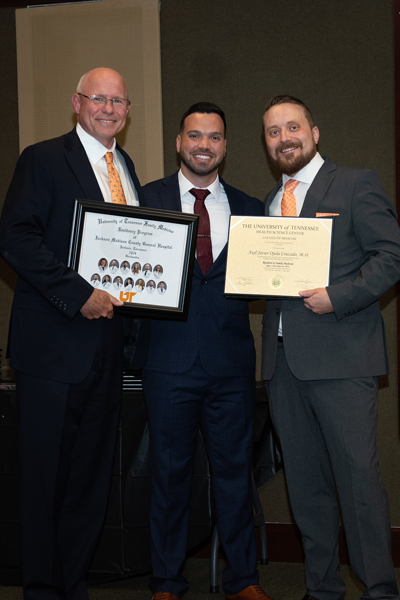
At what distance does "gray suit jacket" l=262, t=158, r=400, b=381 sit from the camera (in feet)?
7.28

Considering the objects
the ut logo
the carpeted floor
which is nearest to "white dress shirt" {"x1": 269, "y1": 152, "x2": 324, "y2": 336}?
the ut logo

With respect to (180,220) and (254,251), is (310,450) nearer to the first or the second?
(254,251)

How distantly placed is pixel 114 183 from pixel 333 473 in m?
1.49

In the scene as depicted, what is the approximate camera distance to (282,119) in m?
2.53

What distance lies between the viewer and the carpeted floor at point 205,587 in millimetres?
2768

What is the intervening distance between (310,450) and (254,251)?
0.88 meters

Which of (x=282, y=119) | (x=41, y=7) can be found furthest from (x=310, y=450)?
(x=41, y=7)

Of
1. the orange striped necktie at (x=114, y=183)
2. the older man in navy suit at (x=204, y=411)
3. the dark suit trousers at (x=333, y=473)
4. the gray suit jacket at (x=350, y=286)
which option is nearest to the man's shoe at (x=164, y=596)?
the older man in navy suit at (x=204, y=411)

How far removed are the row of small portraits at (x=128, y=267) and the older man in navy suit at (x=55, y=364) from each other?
0.33 feet

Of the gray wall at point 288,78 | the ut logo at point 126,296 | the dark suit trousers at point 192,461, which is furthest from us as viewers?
the gray wall at point 288,78

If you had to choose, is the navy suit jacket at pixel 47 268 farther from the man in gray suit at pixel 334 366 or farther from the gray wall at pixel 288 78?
the gray wall at pixel 288 78

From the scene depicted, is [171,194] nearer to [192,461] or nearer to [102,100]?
[102,100]

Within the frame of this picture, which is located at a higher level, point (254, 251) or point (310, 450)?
point (254, 251)

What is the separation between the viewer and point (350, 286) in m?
2.20
